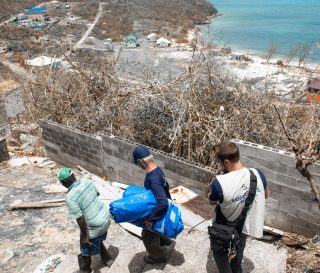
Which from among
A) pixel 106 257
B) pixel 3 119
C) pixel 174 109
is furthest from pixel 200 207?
pixel 3 119

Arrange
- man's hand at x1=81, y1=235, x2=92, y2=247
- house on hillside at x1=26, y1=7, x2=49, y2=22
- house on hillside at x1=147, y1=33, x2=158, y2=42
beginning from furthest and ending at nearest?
house on hillside at x1=26, y1=7, x2=49, y2=22 → house on hillside at x1=147, y1=33, x2=158, y2=42 → man's hand at x1=81, y1=235, x2=92, y2=247

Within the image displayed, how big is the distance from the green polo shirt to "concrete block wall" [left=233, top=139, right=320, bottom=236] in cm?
196

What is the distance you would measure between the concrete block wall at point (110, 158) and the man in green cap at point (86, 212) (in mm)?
1929

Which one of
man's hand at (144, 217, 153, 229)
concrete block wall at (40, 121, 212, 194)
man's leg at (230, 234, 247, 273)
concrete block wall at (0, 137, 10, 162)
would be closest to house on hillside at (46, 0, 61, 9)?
concrete block wall at (0, 137, 10, 162)

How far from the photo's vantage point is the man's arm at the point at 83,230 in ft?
10.9

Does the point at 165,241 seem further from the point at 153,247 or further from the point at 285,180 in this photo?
the point at 285,180

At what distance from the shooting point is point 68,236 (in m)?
4.86

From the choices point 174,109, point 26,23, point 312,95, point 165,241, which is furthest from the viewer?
point 26,23

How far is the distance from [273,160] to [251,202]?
1.55 metres

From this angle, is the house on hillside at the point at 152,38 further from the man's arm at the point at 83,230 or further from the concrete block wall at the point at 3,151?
the man's arm at the point at 83,230

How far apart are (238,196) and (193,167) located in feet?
8.08

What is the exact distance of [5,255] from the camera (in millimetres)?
4523

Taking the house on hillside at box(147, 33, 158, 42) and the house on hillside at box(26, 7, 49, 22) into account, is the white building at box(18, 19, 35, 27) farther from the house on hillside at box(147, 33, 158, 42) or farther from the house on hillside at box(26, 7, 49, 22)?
the house on hillside at box(147, 33, 158, 42)

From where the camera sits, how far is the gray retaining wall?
13.3 ft
